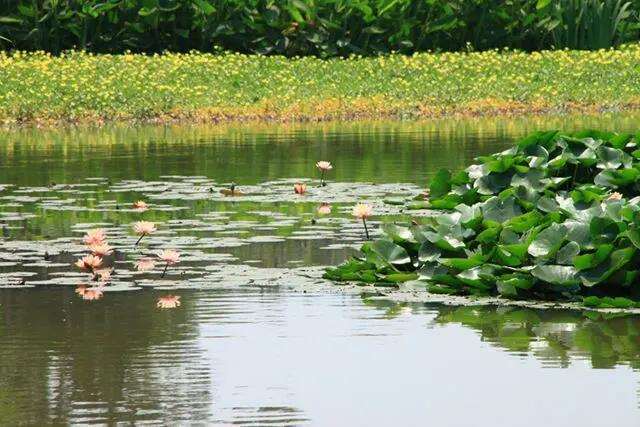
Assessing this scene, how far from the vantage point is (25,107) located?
2438 centimetres

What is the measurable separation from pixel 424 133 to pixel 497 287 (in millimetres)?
12679

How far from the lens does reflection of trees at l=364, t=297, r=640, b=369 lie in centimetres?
780

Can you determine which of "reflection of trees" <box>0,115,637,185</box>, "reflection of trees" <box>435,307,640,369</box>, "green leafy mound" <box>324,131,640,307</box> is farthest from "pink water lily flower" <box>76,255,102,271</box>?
"reflection of trees" <box>0,115,637,185</box>

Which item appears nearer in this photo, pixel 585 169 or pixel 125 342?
pixel 125 342

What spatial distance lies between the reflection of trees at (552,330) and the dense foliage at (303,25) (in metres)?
20.6

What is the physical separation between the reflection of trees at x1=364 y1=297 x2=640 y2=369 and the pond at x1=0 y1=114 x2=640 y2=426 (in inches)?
0.5

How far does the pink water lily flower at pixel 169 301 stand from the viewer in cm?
911

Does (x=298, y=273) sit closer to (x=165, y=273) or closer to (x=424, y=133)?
(x=165, y=273)

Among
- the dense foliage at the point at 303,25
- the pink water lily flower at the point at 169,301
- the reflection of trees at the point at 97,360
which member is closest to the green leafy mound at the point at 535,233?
the pink water lily flower at the point at 169,301

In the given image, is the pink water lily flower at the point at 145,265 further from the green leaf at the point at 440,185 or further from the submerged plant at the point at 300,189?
the submerged plant at the point at 300,189

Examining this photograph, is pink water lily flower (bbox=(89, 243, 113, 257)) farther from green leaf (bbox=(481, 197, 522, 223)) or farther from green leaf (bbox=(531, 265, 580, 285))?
green leaf (bbox=(531, 265, 580, 285))

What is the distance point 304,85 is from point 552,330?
724 inches

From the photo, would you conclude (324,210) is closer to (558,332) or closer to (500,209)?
(500,209)

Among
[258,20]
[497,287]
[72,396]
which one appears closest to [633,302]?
[497,287]
